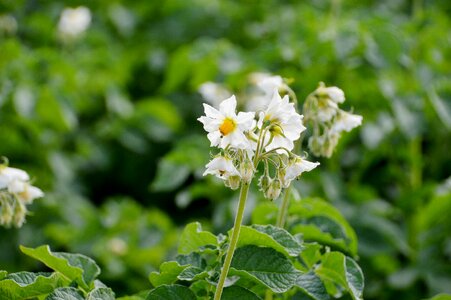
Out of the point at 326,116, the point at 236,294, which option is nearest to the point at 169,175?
the point at 326,116

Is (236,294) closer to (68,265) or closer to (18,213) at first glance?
(68,265)

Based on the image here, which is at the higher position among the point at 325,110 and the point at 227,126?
the point at 325,110

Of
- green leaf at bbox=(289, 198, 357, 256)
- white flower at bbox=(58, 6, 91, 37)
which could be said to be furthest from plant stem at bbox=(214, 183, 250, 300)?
white flower at bbox=(58, 6, 91, 37)

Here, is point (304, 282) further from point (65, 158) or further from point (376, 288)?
point (65, 158)

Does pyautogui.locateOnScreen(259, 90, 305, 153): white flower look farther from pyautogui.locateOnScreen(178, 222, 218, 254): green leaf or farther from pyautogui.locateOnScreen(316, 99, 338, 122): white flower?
pyautogui.locateOnScreen(316, 99, 338, 122): white flower

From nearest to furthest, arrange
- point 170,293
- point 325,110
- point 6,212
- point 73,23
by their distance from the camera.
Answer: point 170,293 → point 325,110 → point 6,212 → point 73,23

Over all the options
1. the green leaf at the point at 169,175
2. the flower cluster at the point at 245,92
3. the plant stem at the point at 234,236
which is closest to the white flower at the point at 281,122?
the plant stem at the point at 234,236

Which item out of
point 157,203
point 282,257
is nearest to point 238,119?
point 282,257
